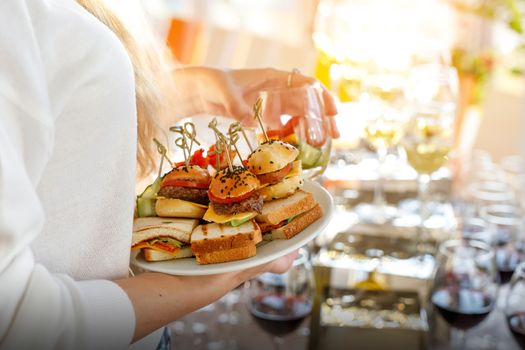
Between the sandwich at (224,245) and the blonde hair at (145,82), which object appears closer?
the sandwich at (224,245)

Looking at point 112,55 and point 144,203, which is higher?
point 112,55

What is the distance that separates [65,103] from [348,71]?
5.88 ft

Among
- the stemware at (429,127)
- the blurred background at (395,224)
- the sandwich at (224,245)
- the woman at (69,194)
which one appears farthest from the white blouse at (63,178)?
the stemware at (429,127)

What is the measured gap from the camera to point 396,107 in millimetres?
1979

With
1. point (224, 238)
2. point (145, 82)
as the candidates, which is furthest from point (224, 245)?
point (145, 82)

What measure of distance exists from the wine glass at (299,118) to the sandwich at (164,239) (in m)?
0.22

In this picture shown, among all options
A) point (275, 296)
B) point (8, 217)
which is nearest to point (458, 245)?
point (275, 296)

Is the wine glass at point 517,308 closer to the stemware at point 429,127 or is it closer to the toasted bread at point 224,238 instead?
the stemware at point 429,127

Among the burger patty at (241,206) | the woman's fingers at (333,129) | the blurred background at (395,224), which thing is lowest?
the blurred background at (395,224)

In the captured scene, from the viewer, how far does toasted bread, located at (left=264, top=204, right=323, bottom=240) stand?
89 centimetres

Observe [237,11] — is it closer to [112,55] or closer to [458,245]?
[458,245]

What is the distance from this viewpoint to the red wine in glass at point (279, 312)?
1170 mm

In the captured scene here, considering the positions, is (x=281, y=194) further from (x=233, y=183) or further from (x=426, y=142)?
(x=426, y=142)

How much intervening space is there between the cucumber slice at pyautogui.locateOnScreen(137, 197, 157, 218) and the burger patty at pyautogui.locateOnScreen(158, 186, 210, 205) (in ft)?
0.09
